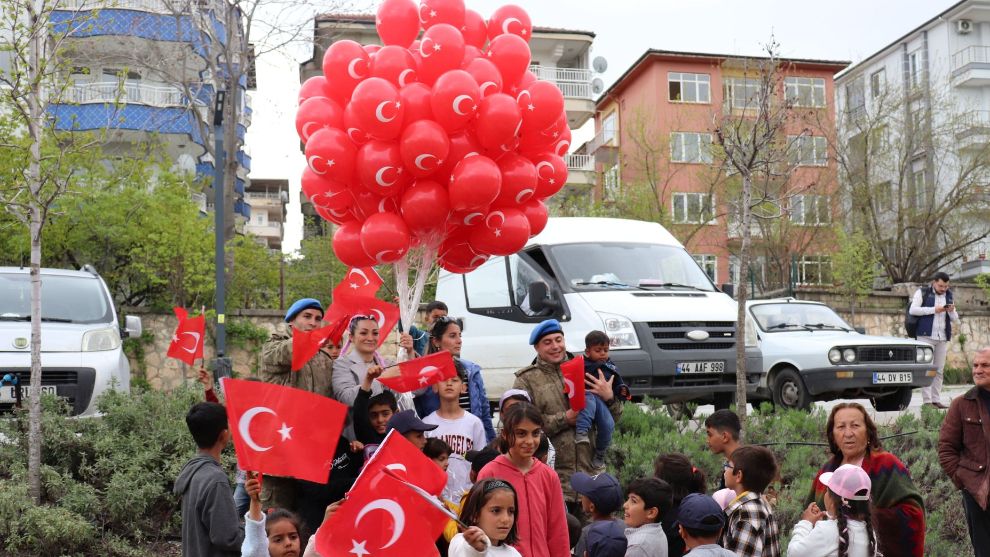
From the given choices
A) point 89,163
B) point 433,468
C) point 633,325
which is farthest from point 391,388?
point 89,163

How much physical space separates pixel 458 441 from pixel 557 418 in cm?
78

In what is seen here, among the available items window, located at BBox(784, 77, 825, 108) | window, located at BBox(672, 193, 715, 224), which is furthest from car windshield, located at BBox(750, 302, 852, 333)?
window, located at BBox(784, 77, 825, 108)

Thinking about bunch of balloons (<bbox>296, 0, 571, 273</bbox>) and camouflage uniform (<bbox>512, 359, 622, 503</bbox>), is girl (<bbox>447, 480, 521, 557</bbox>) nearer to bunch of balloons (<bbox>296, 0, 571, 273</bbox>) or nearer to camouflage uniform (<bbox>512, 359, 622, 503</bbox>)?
camouflage uniform (<bbox>512, 359, 622, 503</bbox>)

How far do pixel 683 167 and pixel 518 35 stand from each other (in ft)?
87.8

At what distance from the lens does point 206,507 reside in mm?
4770

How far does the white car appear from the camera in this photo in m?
12.5

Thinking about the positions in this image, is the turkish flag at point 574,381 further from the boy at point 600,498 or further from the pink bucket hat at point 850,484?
the pink bucket hat at point 850,484

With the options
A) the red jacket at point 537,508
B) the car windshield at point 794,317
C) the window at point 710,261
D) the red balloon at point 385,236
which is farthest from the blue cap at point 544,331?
the window at point 710,261

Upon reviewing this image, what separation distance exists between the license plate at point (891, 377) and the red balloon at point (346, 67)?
25.9 feet

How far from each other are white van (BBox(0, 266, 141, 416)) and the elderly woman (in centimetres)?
675

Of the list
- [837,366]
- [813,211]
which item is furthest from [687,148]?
[837,366]

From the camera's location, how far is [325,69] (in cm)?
810

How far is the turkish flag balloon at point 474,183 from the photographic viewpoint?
292 inches

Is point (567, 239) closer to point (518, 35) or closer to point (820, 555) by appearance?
point (518, 35)
